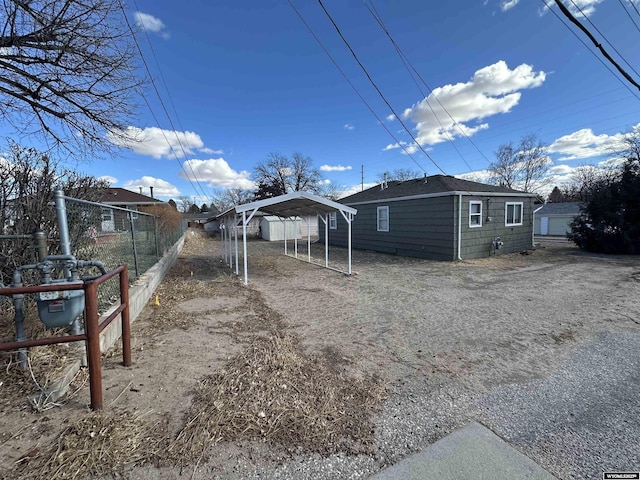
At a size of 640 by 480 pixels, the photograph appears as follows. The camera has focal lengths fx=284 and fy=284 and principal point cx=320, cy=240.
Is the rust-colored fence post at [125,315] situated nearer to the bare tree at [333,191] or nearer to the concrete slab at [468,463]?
the concrete slab at [468,463]

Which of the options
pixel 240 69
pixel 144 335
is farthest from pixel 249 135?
pixel 144 335

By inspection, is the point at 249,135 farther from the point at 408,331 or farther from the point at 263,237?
the point at 408,331

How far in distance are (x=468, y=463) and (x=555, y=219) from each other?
31.0m

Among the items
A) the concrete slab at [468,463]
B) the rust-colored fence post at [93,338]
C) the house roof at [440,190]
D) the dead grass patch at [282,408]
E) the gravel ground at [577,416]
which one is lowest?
the gravel ground at [577,416]

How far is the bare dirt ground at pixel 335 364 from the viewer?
1689 millimetres

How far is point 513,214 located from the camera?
1203cm

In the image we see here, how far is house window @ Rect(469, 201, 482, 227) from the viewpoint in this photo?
10.5m

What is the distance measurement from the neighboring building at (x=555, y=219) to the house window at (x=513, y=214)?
1443 centimetres

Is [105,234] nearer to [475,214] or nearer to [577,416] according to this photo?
[577,416]

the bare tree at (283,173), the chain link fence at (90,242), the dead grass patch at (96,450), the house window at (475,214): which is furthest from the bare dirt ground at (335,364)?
the bare tree at (283,173)

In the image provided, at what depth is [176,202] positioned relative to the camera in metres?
55.4

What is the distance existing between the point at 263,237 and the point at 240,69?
1497cm

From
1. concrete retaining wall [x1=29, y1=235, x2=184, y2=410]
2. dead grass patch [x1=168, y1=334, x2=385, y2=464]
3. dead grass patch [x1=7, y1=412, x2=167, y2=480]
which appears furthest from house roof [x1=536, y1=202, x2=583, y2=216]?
dead grass patch [x1=7, y1=412, x2=167, y2=480]

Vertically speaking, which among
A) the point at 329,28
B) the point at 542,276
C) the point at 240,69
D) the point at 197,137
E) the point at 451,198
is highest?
the point at 240,69
